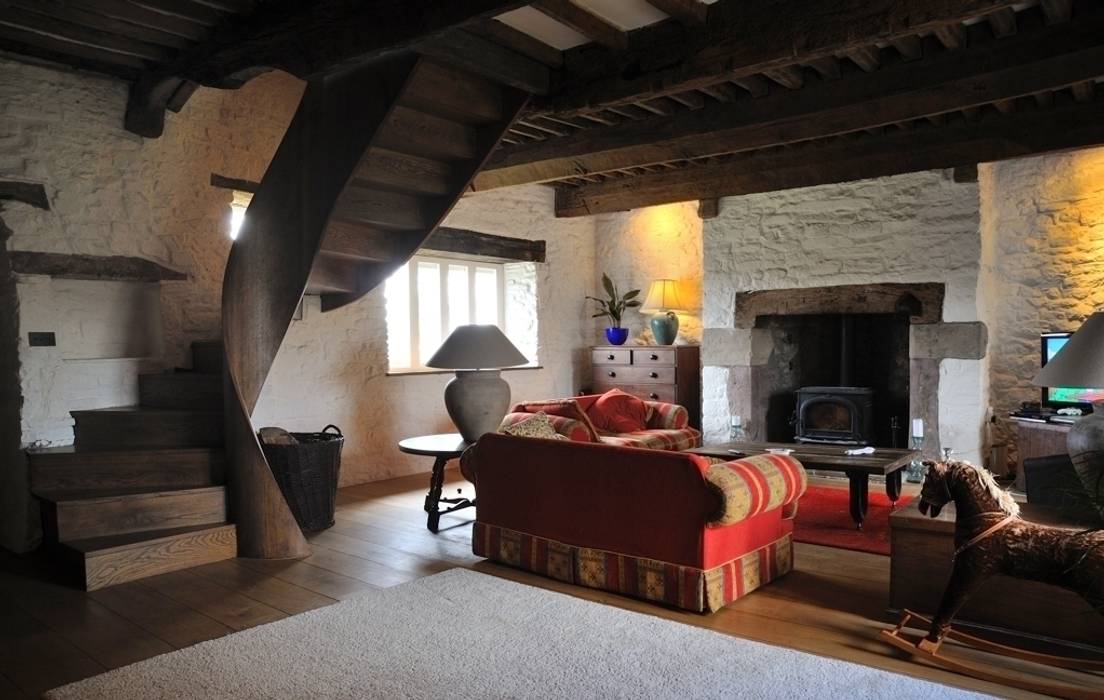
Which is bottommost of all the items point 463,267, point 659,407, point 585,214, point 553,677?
point 553,677

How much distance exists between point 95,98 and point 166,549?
112 inches

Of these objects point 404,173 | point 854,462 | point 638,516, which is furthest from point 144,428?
point 854,462

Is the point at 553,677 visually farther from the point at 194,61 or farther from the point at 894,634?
the point at 194,61

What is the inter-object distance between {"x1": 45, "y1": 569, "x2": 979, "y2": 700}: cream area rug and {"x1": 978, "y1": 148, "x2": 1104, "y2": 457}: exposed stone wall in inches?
182

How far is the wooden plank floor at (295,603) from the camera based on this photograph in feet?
9.61

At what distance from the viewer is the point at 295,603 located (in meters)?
3.51

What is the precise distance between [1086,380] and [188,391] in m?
4.62

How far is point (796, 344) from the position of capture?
7.63m

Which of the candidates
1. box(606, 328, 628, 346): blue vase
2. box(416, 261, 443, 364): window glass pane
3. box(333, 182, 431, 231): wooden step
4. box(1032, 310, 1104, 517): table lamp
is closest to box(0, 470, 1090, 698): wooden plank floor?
box(1032, 310, 1104, 517): table lamp

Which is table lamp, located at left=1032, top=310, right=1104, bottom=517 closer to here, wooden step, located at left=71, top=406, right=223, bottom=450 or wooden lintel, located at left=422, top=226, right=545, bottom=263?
wooden step, located at left=71, top=406, right=223, bottom=450

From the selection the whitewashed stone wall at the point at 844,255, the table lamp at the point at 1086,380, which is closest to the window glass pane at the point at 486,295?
the whitewashed stone wall at the point at 844,255

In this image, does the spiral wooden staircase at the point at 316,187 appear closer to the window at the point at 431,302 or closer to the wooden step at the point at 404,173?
the wooden step at the point at 404,173

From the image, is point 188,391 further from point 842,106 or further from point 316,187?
point 842,106

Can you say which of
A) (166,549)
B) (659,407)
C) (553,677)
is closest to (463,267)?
(659,407)
